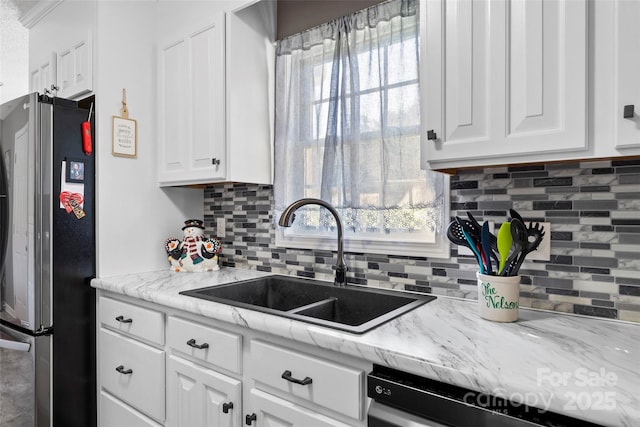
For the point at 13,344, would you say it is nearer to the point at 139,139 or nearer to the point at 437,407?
the point at 139,139

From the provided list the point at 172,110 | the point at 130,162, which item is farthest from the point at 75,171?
the point at 172,110

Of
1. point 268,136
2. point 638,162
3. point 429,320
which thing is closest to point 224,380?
point 429,320

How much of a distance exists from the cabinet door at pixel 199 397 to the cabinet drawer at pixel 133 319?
14 cm

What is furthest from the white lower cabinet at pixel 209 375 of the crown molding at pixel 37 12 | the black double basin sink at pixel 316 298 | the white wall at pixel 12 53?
the white wall at pixel 12 53

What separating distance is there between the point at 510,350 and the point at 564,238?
21.3 inches

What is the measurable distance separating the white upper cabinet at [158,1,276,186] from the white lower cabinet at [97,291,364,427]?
738 mm

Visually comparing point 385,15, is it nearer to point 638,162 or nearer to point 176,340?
point 638,162

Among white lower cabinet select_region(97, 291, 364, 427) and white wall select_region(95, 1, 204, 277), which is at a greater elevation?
white wall select_region(95, 1, 204, 277)

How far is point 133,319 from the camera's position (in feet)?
5.69

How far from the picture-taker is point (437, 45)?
122cm

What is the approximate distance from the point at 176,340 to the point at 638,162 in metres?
1.69

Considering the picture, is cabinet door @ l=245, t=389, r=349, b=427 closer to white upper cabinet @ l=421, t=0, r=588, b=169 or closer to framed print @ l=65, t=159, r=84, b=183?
white upper cabinet @ l=421, t=0, r=588, b=169

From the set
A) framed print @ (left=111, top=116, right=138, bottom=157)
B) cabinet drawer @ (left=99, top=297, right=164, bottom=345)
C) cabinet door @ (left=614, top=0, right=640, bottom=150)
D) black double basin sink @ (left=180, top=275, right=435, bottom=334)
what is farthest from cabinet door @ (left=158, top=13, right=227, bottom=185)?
cabinet door @ (left=614, top=0, right=640, bottom=150)

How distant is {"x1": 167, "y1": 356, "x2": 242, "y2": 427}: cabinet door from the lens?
1.33m
